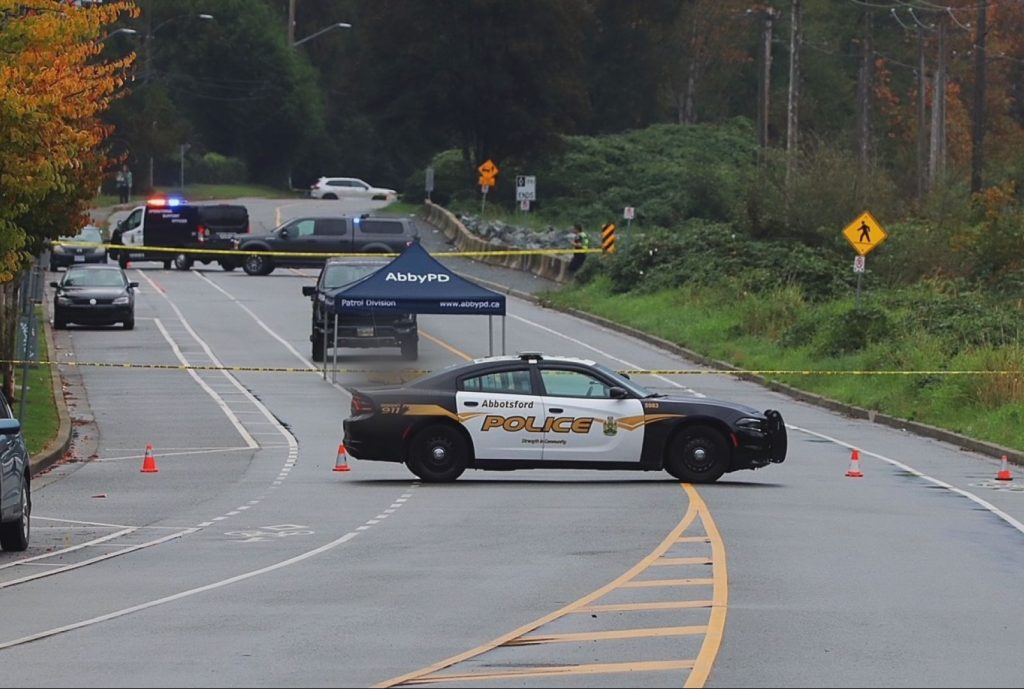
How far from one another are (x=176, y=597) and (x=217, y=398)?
22287 millimetres

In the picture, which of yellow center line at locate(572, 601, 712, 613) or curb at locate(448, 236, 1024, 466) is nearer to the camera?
yellow center line at locate(572, 601, 712, 613)

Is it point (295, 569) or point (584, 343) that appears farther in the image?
point (584, 343)

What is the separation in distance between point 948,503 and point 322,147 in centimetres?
9538

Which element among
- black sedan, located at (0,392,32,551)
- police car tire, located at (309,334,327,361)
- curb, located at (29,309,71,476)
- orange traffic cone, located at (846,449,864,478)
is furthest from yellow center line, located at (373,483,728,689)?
police car tire, located at (309,334,327,361)

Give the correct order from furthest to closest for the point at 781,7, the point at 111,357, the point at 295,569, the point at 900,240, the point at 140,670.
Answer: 1. the point at 781,7
2. the point at 900,240
3. the point at 111,357
4. the point at 295,569
5. the point at 140,670

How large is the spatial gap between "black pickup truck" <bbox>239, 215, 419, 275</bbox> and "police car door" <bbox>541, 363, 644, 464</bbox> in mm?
40750

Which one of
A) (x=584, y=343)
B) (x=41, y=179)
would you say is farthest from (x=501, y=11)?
(x=41, y=179)

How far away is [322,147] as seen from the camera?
375ft

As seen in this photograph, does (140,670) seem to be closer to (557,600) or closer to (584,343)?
(557,600)

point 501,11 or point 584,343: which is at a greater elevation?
point 501,11

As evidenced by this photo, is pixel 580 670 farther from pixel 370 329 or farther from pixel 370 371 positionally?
pixel 370 329

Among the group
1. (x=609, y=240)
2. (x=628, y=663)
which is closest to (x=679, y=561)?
(x=628, y=663)

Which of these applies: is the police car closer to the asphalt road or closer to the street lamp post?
the asphalt road

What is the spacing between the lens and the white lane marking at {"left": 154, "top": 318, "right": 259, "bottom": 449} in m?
29.9
